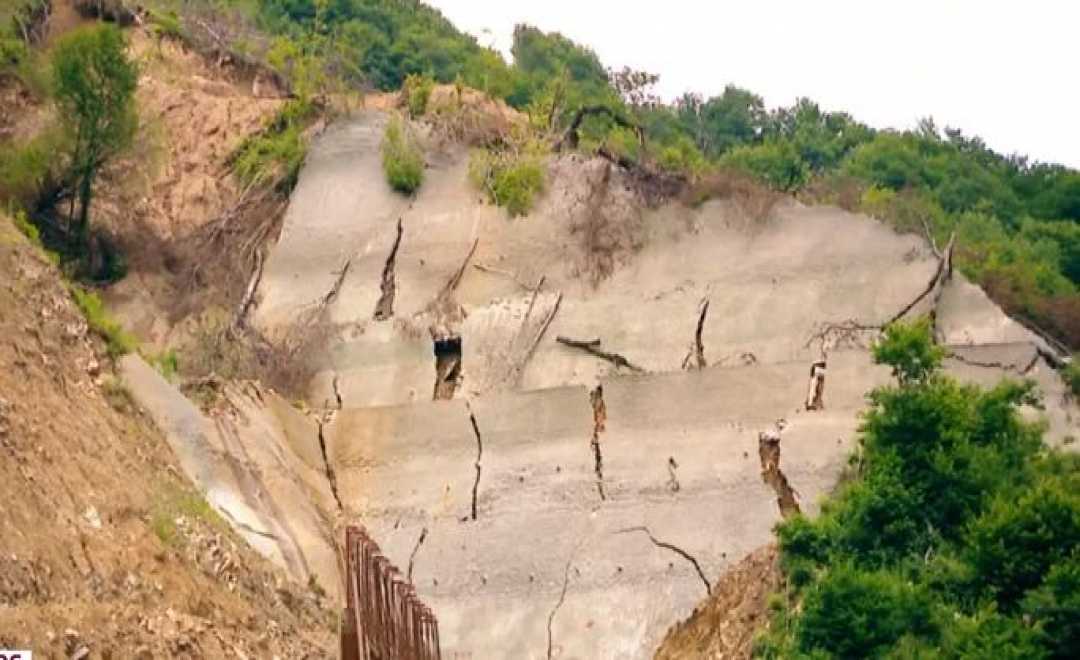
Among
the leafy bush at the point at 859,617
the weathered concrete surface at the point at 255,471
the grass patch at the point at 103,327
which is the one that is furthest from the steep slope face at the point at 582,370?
the grass patch at the point at 103,327

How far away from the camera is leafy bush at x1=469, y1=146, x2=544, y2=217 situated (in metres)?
31.5

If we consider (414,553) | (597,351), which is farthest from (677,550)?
(597,351)

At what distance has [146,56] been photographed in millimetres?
34844

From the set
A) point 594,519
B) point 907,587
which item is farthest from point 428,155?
point 907,587

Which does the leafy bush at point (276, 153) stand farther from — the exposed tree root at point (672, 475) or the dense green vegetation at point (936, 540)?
the dense green vegetation at point (936, 540)

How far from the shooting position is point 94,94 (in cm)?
2838

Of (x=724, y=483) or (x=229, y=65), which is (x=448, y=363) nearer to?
(x=724, y=483)

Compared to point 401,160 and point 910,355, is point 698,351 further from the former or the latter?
point 910,355

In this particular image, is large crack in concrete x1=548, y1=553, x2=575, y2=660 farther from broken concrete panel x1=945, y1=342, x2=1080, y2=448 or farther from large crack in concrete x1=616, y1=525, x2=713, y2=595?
broken concrete panel x1=945, y1=342, x2=1080, y2=448

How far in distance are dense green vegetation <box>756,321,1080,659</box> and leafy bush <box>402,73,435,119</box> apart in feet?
40.6

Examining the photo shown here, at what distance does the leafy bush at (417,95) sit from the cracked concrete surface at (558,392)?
3.44 feet

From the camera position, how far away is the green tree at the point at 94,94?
2830 centimetres

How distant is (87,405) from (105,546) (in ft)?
11.4

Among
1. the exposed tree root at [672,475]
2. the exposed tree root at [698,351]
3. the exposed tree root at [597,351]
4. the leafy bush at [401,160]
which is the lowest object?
the exposed tree root at [672,475]
